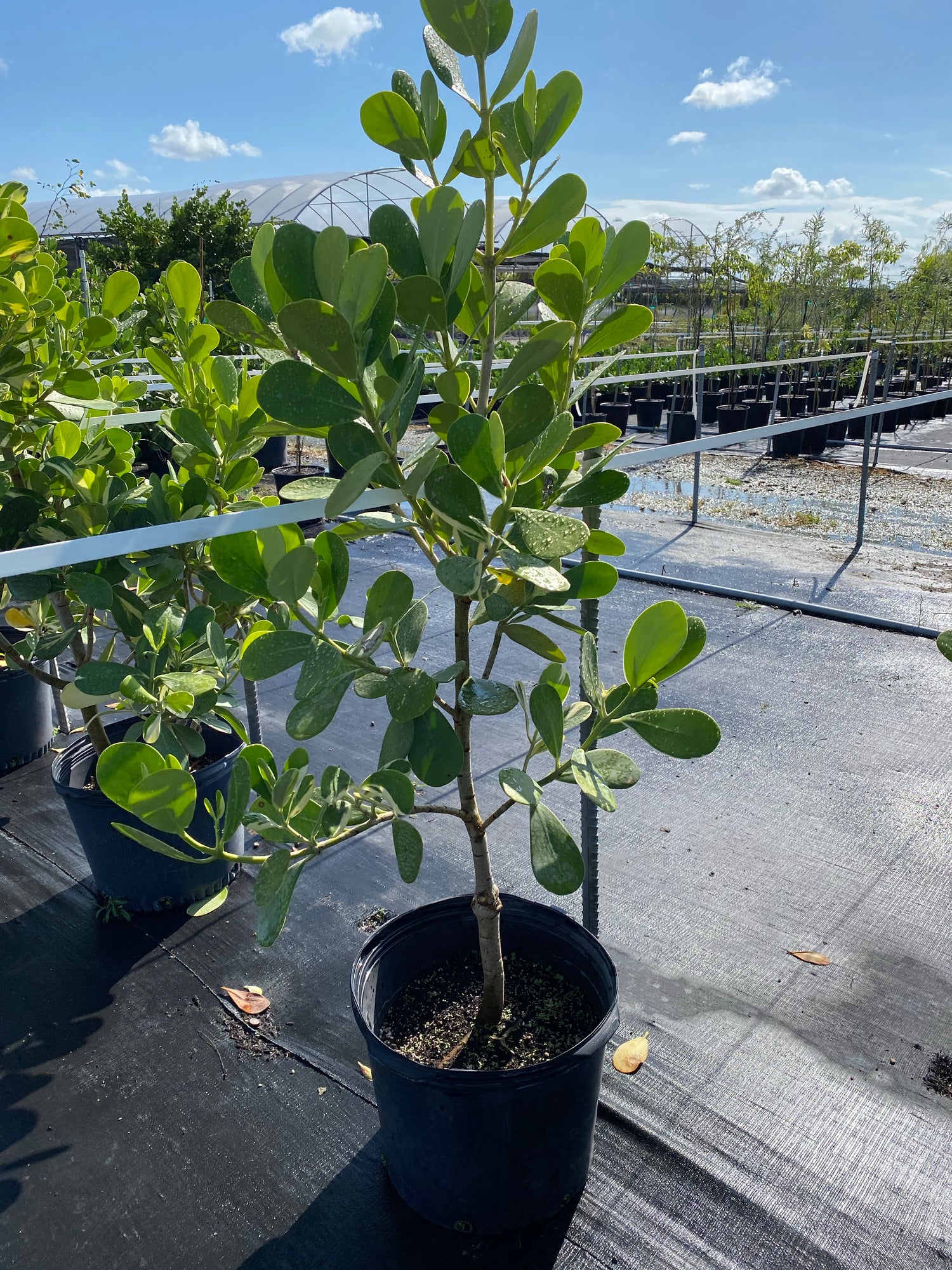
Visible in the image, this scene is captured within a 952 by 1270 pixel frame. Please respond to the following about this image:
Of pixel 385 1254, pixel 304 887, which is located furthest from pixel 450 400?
pixel 304 887

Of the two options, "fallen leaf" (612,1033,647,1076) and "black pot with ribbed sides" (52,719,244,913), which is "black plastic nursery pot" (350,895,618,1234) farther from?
"black pot with ribbed sides" (52,719,244,913)

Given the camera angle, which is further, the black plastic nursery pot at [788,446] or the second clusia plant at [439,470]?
the black plastic nursery pot at [788,446]

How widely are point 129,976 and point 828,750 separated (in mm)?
2011

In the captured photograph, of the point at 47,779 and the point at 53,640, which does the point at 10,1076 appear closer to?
the point at 53,640

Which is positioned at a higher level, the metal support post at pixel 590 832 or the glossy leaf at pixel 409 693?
the glossy leaf at pixel 409 693

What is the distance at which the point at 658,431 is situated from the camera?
9.73 metres

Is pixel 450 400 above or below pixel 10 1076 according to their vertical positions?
above

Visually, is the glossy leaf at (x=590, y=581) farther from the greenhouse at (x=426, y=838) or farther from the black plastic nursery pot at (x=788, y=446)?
the black plastic nursery pot at (x=788, y=446)

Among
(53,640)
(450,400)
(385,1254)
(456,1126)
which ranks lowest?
(385,1254)

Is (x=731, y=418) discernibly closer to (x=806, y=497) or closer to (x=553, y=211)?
(x=806, y=497)

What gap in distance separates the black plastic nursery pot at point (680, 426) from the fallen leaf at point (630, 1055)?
6.64 metres

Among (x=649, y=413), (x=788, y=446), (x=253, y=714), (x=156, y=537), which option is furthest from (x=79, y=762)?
(x=649, y=413)

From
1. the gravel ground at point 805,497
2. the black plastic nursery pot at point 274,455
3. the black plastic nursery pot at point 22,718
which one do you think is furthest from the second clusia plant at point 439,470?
the black plastic nursery pot at point 274,455

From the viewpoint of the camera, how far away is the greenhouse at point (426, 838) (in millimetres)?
890
